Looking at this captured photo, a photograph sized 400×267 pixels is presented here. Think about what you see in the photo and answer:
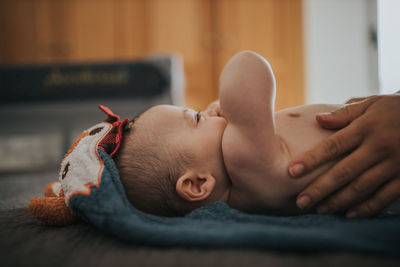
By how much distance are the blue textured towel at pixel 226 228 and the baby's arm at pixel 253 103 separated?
0.14 m

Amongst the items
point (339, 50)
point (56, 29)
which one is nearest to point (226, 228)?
point (339, 50)

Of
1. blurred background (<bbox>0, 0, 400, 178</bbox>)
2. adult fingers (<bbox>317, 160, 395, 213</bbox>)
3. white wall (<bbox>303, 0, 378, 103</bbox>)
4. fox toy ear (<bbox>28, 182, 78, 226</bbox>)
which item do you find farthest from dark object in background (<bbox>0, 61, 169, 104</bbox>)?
white wall (<bbox>303, 0, 378, 103</bbox>)

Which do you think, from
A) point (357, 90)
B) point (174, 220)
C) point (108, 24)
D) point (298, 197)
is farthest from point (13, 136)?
point (357, 90)

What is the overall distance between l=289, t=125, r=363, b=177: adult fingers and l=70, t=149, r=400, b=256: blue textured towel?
0.09 meters

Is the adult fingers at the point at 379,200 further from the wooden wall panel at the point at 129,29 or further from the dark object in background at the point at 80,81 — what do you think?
the wooden wall panel at the point at 129,29

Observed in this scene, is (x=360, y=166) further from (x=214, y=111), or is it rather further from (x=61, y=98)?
(x=61, y=98)

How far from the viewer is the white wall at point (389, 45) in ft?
6.92

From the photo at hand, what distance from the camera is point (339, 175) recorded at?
19.1 inches

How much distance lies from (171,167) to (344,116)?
35 cm

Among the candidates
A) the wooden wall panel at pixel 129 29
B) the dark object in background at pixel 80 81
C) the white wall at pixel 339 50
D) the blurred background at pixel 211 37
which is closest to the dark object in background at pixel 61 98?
the dark object in background at pixel 80 81

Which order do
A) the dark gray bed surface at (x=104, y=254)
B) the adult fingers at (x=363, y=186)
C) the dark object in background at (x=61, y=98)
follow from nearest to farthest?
the dark gray bed surface at (x=104, y=254) → the adult fingers at (x=363, y=186) → the dark object in background at (x=61, y=98)

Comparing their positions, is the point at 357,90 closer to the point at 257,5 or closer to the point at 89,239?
the point at 257,5

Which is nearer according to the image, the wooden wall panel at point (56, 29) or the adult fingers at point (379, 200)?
the adult fingers at point (379, 200)

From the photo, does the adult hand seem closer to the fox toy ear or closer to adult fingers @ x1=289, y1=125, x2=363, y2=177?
adult fingers @ x1=289, y1=125, x2=363, y2=177
